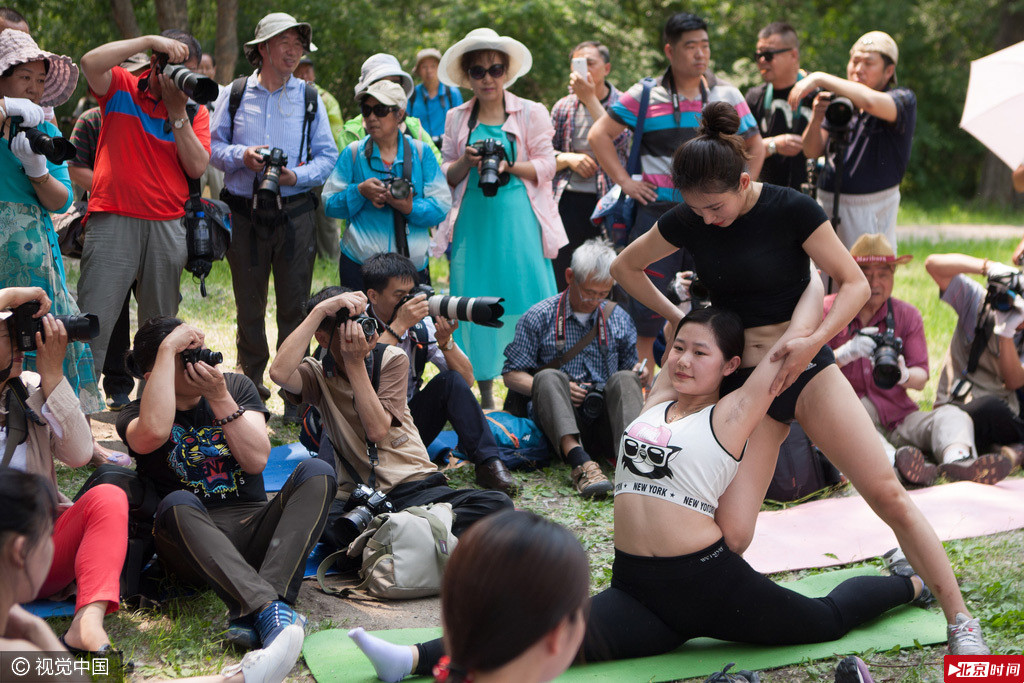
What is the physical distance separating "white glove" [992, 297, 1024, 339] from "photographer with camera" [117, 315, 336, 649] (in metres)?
3.51

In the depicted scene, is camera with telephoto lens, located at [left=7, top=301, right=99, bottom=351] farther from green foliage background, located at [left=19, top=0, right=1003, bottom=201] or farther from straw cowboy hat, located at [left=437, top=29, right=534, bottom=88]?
green foliage background, located at [left=19, top=0, right=1003, bottom=201]

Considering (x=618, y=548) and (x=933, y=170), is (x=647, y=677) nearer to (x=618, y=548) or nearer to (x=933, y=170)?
(x=618, y=548)

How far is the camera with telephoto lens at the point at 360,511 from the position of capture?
3.66 meters

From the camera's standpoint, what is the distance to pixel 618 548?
301 cm

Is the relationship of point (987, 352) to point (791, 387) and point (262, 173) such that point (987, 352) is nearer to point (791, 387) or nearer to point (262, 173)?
point (791, 387)

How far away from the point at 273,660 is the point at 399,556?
81 centimetres

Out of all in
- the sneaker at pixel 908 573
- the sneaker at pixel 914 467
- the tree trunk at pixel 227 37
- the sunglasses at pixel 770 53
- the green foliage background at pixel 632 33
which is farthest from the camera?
the green foliage background at pixel 632 33

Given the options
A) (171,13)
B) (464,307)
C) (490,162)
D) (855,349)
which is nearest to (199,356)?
(464,307)

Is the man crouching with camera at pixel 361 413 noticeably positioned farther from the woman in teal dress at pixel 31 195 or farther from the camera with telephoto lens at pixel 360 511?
the woman in teal dress at pixel 31 195

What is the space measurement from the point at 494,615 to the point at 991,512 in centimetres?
361

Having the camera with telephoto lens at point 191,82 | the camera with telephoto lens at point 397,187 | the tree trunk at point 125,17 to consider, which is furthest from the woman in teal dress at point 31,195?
the tree trunk at point 125,17

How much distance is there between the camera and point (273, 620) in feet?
9.91

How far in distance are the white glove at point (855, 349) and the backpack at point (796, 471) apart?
0.57 metres

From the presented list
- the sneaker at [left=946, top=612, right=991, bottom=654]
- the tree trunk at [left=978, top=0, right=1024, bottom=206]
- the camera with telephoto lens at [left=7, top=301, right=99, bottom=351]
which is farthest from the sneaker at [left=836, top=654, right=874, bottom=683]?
the tree trunk at [left=978, top=0, right=1024, bottom=206]
